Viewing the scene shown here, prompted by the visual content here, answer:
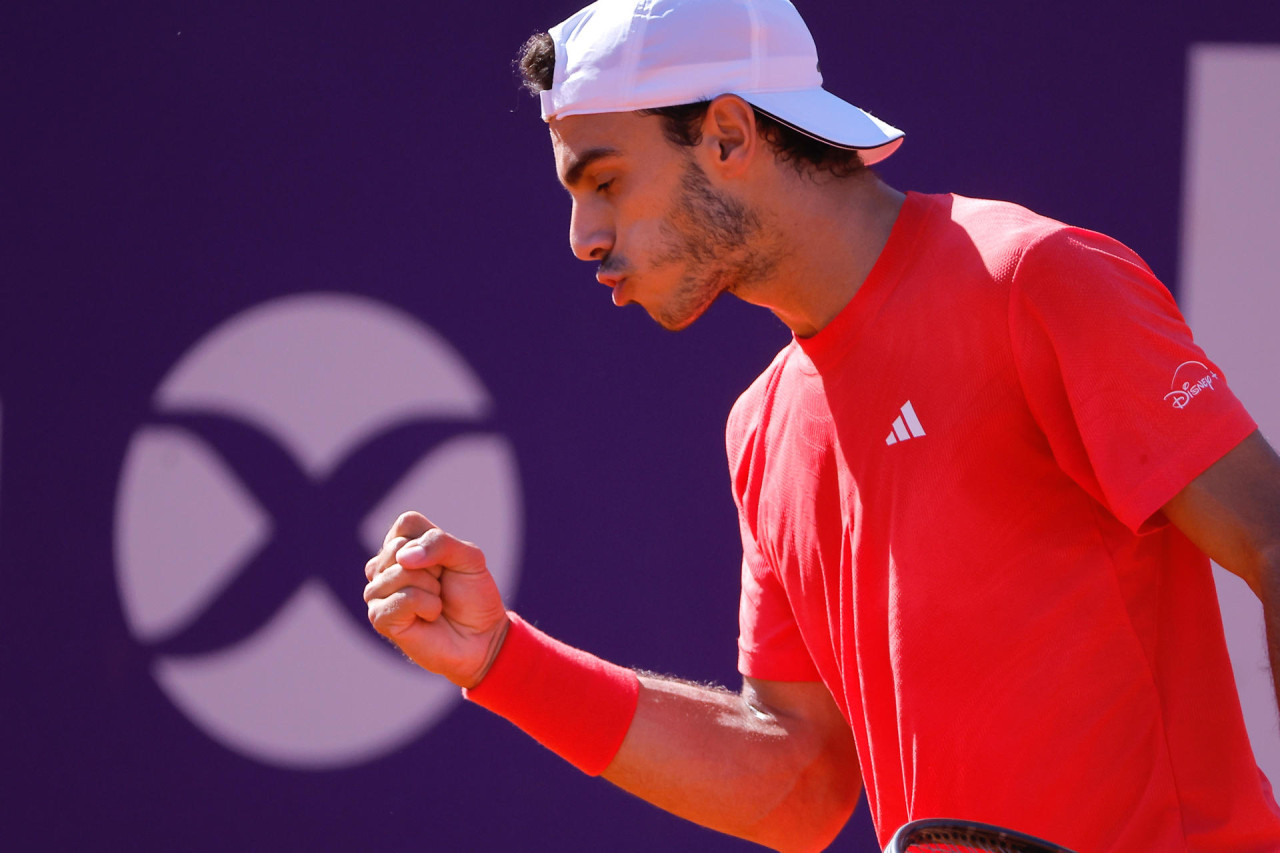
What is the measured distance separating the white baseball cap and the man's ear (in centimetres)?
2

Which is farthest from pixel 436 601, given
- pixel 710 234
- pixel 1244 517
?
pixel 1244 517

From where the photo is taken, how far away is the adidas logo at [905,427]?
129 centimetres

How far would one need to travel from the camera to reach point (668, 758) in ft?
5.17

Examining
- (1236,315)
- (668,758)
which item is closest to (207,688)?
(668,758)

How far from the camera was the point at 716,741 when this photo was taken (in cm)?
159

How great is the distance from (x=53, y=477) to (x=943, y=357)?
181cm

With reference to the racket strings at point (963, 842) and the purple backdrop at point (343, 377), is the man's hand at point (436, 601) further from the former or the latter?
the purple backdrop at point (343, 377)

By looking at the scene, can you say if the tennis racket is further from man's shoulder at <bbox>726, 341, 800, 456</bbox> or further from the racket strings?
man's shoulder at <bbox>726, 341, 800, 456</bbox>

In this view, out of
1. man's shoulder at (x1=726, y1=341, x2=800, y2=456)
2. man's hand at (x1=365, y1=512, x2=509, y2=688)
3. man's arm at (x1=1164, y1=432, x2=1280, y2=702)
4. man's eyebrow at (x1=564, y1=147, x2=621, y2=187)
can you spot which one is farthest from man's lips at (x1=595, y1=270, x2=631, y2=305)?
man's arm at (x1=1164, y1=432, x2=1280, y2=702)

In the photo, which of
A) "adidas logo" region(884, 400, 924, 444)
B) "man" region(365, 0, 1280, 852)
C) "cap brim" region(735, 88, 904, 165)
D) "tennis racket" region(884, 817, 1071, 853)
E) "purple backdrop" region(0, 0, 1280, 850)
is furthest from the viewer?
"purple backdrop" region(0, 0, 1280, 850)

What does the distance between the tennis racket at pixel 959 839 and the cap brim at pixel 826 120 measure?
29.6 inches

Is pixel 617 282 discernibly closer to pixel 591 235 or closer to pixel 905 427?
pixel 591 235

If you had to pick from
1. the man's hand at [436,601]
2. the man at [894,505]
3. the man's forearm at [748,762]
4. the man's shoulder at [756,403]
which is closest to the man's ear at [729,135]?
the man at [894,505]

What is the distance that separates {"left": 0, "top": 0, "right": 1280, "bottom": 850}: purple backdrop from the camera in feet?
7.73
